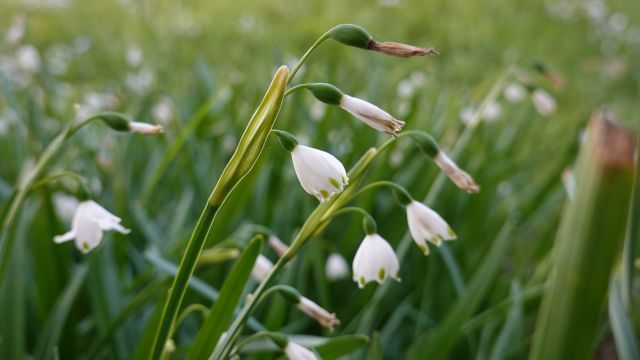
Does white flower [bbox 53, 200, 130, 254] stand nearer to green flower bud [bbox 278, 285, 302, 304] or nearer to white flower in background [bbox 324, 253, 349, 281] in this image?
green flower bud [bbox 278, 285, 302, 304]

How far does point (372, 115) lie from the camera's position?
2.64 ft

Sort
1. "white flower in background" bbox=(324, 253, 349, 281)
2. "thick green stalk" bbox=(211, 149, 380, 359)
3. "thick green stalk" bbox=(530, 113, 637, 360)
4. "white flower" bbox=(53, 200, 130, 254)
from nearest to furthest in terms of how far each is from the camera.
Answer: "thick green stalk" bbox=(530, 113, 637, 360), "thick green stalk" bbox=(211, 149, 380, 359), "white flower" bbox=(53, 200, 130, 254), "white flower in background" bbox=(324, 253, 349, 281)

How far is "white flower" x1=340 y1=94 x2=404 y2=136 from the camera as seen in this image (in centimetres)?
Answer: 81

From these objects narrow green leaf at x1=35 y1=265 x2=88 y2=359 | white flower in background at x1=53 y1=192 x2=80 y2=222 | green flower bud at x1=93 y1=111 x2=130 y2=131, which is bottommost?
narrow green leaf at x1=35 y1=265 x2=88 y2=359

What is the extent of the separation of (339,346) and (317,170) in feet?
1.21

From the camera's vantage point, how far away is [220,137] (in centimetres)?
231

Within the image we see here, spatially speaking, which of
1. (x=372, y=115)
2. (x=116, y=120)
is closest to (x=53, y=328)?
(x=116, y=120)

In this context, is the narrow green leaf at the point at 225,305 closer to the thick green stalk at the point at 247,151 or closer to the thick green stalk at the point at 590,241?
the thick green stalk at the point at 247,151

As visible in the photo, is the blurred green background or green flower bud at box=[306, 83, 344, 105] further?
the blurred green background

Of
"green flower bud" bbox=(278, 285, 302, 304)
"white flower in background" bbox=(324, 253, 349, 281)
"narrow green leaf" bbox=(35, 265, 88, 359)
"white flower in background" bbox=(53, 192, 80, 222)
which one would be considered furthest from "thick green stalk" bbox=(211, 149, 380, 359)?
"white flower in background" bbox=(53, 192, 80, 222)

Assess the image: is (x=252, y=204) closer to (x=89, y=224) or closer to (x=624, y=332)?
(x=89, y=224)

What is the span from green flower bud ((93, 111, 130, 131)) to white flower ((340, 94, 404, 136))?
397 mm

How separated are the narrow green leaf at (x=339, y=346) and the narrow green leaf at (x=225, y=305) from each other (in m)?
0.14

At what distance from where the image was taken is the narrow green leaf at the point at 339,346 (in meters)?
1.08
